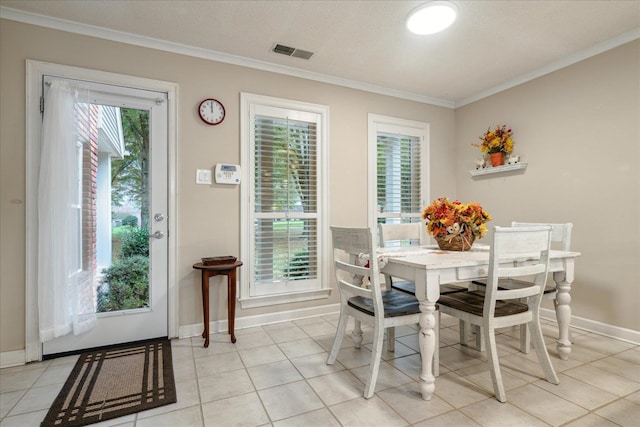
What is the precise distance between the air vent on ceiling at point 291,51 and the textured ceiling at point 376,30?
7 cm

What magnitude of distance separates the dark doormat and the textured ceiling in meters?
2.58

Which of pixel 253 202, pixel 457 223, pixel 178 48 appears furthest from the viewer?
pixel 253 202

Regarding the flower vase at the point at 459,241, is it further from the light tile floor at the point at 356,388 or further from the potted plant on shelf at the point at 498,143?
the potted plant on shelf at the point at 498,143

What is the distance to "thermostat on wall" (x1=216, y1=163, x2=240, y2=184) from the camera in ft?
9.88

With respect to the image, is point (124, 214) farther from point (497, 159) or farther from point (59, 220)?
point (497, 159)

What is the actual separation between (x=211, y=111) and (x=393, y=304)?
2321 millimetres

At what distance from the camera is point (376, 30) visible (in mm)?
2664

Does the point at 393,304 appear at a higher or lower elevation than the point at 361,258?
lower

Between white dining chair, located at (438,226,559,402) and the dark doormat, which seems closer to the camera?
the dark doormat

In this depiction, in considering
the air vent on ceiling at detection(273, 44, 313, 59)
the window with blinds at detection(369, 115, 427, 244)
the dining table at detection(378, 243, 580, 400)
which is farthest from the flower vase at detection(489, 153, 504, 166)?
the air vent on ceiling at detection(273, 44, 313, 59)

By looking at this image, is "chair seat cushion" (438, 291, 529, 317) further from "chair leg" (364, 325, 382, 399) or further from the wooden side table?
the wooden side table

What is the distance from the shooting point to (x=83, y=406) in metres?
1.87

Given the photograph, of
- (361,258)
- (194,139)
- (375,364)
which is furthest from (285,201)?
(375,364)

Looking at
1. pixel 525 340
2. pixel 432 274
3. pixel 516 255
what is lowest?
pixel 525 340
